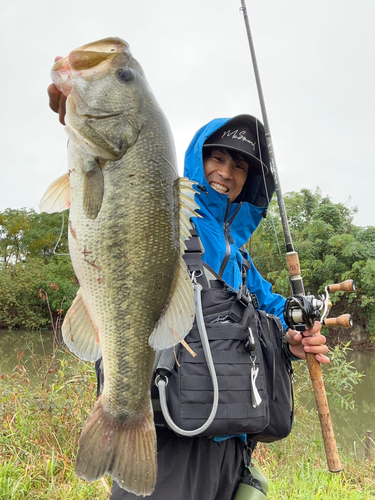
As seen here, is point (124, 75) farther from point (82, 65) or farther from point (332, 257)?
point (332, 257)

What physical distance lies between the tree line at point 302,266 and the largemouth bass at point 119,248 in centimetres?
1857

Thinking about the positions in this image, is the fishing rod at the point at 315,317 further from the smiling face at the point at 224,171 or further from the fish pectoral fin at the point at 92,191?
the fish pectoral fin at the point at 92,191

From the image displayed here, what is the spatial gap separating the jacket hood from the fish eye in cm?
82

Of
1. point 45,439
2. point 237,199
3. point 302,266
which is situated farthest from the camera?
point 302,266

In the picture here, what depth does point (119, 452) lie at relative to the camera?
133 cm

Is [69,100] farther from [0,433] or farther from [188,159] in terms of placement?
[0,433]

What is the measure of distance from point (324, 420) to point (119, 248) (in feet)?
6.01

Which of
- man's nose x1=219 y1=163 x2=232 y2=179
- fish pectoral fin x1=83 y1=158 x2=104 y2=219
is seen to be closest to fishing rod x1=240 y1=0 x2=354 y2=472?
man's nose x1=219 y1=163 x2=232 y2=179

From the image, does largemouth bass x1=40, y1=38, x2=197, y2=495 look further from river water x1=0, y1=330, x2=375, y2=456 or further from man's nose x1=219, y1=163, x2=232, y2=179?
river water x1=0, y1=330, x2=375, y2=456

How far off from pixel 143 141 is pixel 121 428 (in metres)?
1.01

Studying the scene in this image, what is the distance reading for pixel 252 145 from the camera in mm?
2619

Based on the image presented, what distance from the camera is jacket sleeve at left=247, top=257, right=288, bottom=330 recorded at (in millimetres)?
2449

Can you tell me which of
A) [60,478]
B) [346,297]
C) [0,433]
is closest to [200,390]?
[60,478]

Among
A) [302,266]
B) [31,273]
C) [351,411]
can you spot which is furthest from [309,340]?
[31,273]
